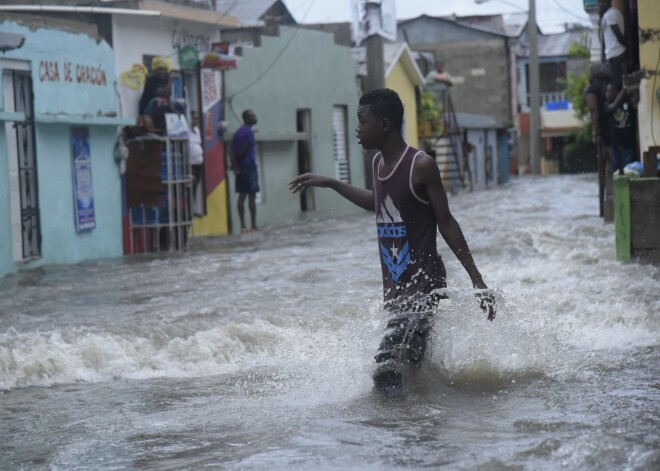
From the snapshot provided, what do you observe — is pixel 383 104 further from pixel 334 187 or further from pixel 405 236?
pixel 405 236

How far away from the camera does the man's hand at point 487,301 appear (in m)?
5.91

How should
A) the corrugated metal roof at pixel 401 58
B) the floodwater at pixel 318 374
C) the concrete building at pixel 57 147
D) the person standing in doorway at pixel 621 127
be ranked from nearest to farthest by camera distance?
the floodwater at pixel 318 374, the concrete building at pixel 57 147, the person standing in doorway at pixel 621 127, the corrugated metal roof at pixel 401 58

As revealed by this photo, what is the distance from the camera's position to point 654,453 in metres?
4.75

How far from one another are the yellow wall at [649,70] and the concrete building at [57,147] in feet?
22.0

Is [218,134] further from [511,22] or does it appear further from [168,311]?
[511,22]

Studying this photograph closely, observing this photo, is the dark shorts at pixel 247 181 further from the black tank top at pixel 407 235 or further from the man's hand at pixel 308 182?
the black tank top at pixel 407 235

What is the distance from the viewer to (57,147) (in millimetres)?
14984

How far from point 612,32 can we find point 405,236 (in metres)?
8.76

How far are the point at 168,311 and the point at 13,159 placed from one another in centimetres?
461

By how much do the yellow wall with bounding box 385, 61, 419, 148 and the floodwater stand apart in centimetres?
2044

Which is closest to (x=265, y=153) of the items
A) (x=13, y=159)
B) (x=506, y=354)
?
(x=13, y=159)

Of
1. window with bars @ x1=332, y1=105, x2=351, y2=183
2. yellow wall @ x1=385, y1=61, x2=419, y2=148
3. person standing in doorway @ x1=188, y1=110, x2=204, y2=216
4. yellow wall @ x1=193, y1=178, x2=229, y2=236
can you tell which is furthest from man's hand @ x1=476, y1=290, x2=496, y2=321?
yellow wall @ x1=385, y1=61, x2=419, y2=148

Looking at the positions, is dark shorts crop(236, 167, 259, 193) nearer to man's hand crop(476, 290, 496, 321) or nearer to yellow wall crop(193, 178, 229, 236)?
yellow wall crop(193, 178, 229, 236)

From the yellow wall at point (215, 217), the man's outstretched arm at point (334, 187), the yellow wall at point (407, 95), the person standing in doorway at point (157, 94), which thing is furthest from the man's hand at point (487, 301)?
the yellow wall at point (407, 95)
